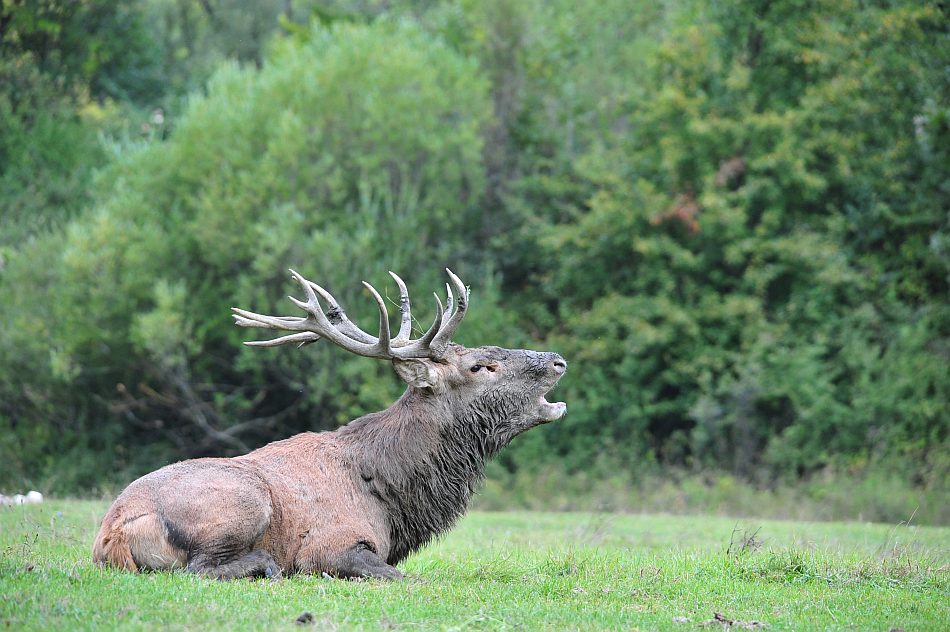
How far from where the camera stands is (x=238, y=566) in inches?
307

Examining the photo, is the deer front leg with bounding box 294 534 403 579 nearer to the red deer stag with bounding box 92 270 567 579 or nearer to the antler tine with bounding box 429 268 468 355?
the red deer stag with bounding box 92 270 567 579

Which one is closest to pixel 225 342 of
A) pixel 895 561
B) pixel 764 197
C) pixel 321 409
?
pixel 321 409

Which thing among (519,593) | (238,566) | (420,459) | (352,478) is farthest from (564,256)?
(519,593)

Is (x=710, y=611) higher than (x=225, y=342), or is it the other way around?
(x=710, y=611)

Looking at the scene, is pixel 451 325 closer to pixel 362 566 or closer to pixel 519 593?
pixel 362 566

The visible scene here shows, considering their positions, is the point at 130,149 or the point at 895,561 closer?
the point at 895,561

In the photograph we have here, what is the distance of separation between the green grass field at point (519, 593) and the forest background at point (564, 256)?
13.5 m

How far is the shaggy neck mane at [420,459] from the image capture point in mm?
8930

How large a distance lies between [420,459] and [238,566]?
69.9 inches

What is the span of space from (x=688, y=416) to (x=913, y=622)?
18544mm

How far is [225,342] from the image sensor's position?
27031mm

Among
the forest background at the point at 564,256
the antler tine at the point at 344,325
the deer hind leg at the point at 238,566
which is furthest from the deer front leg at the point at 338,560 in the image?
the forest background at the point at 564,256

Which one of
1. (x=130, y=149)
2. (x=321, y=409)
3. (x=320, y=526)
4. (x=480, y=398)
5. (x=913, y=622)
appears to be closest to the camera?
(x=913, y=622)

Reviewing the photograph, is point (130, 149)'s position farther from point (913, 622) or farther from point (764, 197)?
point (913, 622)
